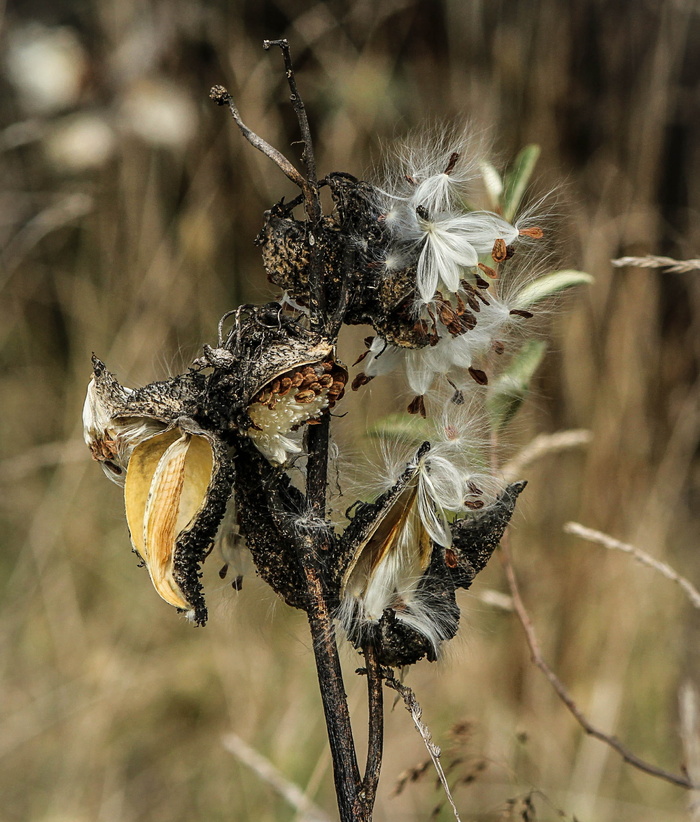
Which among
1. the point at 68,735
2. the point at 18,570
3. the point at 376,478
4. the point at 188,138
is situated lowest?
the point at 68,735

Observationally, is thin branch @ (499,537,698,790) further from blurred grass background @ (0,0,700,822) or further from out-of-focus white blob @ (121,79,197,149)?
out-of-focus white blob @ (121,79,197,149)

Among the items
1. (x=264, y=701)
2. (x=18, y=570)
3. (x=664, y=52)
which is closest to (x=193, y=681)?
(x=264, y=701)

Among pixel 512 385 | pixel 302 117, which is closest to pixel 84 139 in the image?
pixel 512 385

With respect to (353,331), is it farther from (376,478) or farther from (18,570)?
(376,478)

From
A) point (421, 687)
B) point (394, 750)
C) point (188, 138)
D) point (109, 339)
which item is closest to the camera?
point (394, 750)

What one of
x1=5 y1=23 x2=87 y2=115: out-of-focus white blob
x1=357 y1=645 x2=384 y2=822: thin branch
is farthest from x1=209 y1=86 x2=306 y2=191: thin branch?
x1=5 y1=23 x2=87 y2=115: out-of-focus white blob

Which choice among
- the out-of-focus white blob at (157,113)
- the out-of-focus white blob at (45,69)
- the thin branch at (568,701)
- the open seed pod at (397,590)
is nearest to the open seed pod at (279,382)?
the open seed pod at (397,590)
